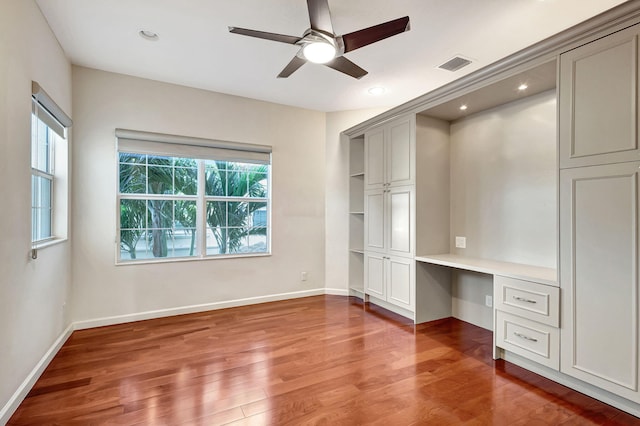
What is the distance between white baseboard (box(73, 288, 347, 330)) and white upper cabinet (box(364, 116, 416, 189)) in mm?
1844

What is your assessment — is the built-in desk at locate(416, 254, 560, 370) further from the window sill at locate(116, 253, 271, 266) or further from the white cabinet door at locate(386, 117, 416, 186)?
the window sill at locate(116, 253, 271, 266)

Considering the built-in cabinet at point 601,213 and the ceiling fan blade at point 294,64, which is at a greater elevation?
the ceiling fan blade at point 294,64

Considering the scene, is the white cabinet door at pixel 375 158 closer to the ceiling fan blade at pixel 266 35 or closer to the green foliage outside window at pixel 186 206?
the green foliage outside window at pixel 186 206

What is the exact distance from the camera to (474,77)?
275cm

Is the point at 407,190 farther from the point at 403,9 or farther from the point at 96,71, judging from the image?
the point at 96,71

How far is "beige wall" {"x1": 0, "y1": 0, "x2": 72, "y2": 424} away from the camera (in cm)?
187

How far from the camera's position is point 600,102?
2.02 metres

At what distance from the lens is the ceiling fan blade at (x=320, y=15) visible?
1871 mm

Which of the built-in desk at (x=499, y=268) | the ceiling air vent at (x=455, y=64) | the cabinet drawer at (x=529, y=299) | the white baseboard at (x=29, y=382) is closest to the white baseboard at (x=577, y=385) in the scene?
the cabinet drawer at (x=529, y=299)

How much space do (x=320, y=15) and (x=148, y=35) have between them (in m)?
1.75

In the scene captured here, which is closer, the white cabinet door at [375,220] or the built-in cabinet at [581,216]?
the built-in cabinet at [581,216]

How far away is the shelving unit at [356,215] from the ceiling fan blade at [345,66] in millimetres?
2081

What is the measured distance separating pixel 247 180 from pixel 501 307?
3.33 m

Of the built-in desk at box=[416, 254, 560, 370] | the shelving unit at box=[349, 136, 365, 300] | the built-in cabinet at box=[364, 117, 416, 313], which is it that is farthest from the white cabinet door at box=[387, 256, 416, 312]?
the shelving unit at box=[349, 136, 365, 300]
